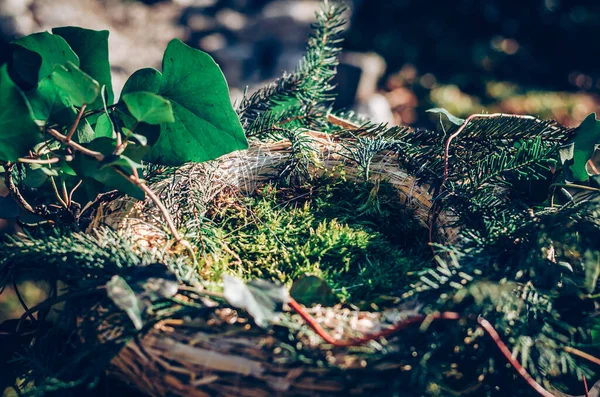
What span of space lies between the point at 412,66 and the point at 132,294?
275 cm

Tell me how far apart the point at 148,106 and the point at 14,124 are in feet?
0.43

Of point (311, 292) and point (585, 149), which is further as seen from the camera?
point (585, 149)

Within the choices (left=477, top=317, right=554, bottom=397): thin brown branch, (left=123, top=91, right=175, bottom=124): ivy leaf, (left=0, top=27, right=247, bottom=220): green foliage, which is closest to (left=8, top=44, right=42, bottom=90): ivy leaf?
(left=0, top=27, right=247, bottom=220): green foliage

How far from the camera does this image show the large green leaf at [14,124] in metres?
0.47

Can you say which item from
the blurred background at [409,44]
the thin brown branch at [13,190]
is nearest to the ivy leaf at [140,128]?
the thin brown branch at [13,190]

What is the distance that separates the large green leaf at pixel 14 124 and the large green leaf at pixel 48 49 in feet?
0.21

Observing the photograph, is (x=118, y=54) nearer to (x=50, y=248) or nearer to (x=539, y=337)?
(x=50, y=248)

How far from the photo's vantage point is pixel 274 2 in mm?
2787

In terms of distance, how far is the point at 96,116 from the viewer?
2.00 feet

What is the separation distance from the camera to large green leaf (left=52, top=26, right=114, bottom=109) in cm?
56

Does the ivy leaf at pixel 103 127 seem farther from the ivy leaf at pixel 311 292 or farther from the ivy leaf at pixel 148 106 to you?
the ivy leaf at pixel 311 292

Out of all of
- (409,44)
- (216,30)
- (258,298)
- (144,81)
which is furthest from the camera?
(409,44)

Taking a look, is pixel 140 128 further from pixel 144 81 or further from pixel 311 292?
pixel 311 292

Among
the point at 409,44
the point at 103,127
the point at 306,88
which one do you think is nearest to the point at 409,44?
the point at 409,44
